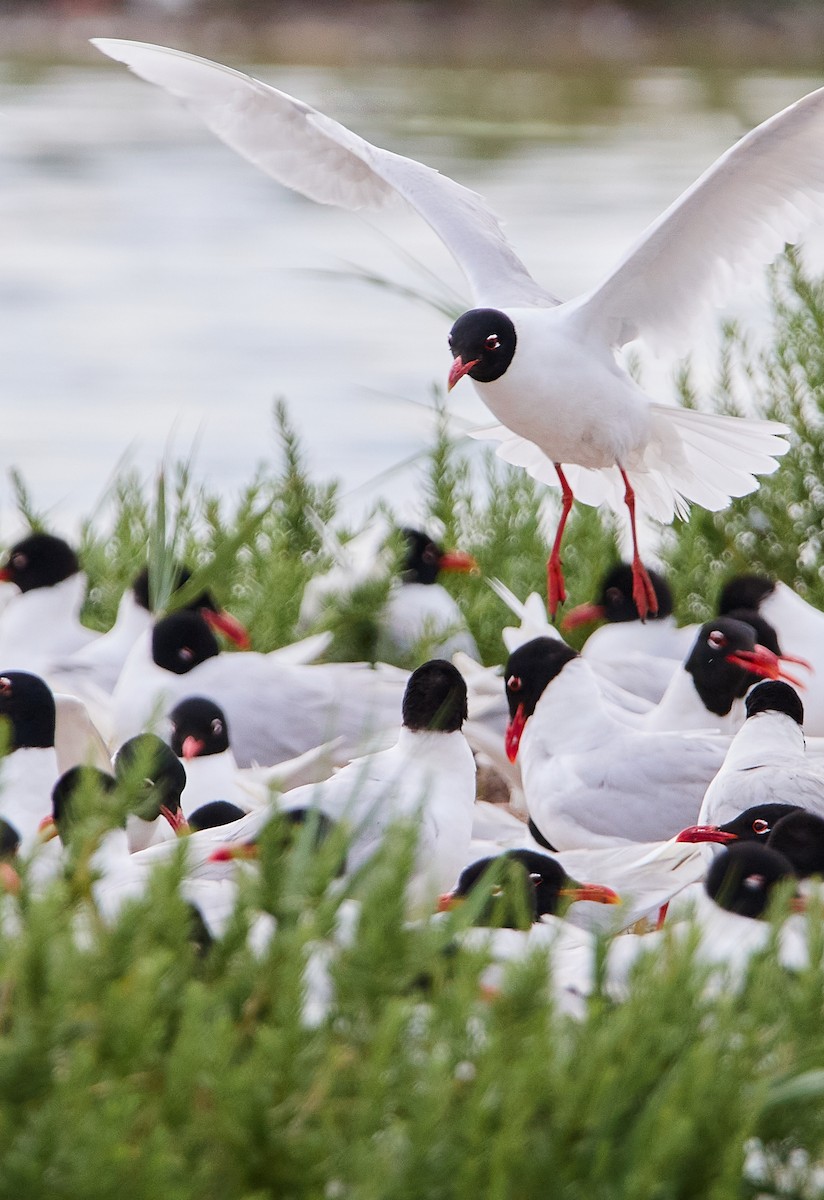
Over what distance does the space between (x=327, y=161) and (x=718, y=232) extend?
1296 millimetres

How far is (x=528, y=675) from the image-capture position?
485cm

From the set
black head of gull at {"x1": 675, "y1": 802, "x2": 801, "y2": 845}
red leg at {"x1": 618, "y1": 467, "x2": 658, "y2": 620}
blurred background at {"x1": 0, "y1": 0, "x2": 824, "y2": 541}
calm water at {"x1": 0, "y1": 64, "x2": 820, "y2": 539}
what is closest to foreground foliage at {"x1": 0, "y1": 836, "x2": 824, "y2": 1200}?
black head of gull at {"x1": 675, "y1": 802, "x2": 801, "y2": 845}

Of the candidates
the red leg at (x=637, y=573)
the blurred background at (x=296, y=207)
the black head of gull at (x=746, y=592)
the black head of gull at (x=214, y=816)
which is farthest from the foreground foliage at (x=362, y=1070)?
the blurred background at (x=296, y=207)

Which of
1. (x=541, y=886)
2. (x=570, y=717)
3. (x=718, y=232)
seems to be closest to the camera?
(x=541, y=886)

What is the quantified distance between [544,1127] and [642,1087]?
12cm

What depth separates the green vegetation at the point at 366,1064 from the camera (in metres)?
1.84

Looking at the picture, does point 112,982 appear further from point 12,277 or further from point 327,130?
point 12,277

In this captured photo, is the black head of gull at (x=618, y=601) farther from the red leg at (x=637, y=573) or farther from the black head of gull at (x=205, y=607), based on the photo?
the black head of gull at (x=205, y=607)

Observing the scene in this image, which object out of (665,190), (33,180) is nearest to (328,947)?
(665,190)

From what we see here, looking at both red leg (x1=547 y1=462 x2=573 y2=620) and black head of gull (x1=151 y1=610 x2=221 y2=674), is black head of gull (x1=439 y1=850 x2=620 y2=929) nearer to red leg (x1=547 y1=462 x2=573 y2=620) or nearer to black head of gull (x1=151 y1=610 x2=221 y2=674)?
red leg (x1=547 y1=462 x2=573 y2=620)

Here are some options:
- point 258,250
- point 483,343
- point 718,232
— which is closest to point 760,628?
point 718,232

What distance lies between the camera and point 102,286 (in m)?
17.4

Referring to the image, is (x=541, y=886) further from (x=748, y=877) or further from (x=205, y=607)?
(x=205, y=607)

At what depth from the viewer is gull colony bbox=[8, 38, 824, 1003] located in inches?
→ 151
